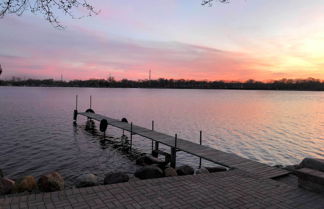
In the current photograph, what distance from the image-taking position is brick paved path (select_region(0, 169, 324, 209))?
20.5 ft

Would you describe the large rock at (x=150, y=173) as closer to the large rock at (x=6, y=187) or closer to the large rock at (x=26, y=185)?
the large rock at (x=26, y=185)

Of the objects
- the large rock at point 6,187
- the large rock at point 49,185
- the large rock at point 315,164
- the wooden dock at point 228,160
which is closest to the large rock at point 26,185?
the large rock at point 6,187

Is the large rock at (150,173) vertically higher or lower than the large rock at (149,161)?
higher

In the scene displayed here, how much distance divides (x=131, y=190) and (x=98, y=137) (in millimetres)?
18776

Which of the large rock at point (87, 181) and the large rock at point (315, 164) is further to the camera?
the large rock at point (87, 181)

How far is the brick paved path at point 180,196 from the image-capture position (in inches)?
246

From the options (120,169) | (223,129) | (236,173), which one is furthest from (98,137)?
(236,173)

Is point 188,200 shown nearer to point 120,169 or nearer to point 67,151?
point 120,169

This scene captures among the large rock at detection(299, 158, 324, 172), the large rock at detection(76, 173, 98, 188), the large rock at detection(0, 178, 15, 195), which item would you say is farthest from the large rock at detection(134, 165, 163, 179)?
the large rock at detection(299, 158, 324, 172)

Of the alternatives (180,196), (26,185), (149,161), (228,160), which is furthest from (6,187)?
(228,160)

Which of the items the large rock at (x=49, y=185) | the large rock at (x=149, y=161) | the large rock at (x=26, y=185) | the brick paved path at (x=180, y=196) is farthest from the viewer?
the large rock at (x=149, y=161)

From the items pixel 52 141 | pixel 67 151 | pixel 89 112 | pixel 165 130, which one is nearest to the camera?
pixel 67 151

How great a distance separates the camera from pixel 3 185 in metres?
9.25

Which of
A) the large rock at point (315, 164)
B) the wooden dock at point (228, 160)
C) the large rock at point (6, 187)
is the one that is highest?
the large rock at point (315, 164)
